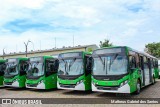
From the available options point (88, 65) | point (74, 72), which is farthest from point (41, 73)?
point (88, 65)

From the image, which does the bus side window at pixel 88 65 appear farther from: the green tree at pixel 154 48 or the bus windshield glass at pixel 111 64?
the green tree at pixel 154 48

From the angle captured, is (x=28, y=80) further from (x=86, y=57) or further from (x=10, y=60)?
(x=86, y=57)

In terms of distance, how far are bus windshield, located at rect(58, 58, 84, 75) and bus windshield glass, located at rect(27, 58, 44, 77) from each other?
82.0 inches

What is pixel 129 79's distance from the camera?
474 inches

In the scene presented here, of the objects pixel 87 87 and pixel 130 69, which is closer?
pixel 130 69

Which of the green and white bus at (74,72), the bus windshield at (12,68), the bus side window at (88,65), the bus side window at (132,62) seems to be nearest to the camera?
Result: the bus side window at (132,62)

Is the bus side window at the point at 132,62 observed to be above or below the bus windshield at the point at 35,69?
above

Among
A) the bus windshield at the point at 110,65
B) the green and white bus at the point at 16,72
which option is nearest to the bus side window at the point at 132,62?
the bus windshield at the point at 110,65

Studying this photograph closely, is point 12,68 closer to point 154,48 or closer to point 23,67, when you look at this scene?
point 23,67

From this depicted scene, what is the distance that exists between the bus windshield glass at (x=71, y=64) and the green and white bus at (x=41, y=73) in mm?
1850

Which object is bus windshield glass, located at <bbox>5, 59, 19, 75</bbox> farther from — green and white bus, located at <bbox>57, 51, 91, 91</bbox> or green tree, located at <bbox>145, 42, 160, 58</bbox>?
green tree, located at <bbox>145, 42, 160, 58</bbox>

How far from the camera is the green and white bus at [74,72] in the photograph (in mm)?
14188

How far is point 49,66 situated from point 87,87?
3977mm

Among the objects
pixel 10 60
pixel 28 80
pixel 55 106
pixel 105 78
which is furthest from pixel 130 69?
pixel 10 60
